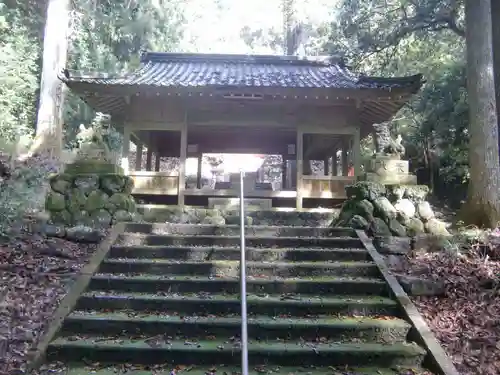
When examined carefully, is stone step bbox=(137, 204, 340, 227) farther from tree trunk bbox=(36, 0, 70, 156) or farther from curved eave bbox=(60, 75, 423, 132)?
tree trunk bbox=(36, 0, 70, 156)

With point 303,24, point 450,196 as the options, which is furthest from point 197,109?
point 303,24

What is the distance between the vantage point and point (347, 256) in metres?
4.84

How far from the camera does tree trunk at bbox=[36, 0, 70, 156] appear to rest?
12039mm

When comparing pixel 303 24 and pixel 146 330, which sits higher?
pixel 303 24

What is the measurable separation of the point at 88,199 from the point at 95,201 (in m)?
0.09

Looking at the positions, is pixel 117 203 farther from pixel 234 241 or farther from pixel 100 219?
pixel 234 241

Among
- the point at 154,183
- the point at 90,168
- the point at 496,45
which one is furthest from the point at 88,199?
the point at 496,45

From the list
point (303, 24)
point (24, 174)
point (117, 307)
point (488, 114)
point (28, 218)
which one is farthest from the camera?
point (303, 24)

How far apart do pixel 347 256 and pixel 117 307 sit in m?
2.53

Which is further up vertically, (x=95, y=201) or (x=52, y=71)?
(x=52, y=71)

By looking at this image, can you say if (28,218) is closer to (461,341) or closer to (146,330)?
(146,330)

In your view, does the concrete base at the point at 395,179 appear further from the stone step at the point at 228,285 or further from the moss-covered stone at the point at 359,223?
the stone step at the point at 228,285

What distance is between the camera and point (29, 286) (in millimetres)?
4027

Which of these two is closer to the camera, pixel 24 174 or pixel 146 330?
pixel 146 330
